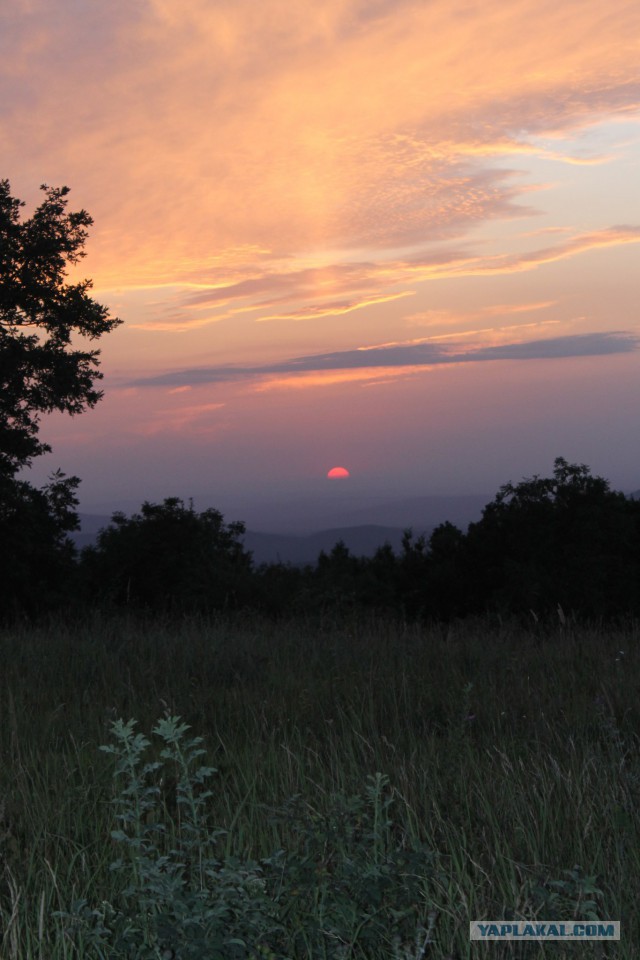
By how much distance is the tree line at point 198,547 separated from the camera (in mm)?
18406

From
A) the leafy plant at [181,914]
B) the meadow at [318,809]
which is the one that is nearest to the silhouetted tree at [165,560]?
the meadow at [318,809]

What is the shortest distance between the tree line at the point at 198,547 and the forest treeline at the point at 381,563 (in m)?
0.04

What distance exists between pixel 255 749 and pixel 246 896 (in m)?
1.76

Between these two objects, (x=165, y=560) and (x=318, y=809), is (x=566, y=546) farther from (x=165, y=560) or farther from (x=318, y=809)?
(x=318, y=809)

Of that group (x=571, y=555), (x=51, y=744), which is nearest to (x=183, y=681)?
(x=51, y=744)

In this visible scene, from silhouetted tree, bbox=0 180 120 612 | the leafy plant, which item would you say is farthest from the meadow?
silhouetted tree, bbox=0 180 120 612

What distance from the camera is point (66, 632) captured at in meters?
9.55

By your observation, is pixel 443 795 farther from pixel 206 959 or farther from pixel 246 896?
pixel 206 959
